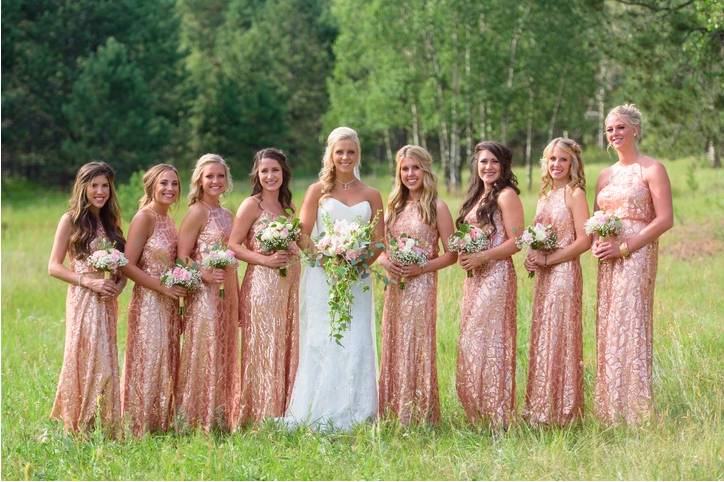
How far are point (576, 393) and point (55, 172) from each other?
35274 mm

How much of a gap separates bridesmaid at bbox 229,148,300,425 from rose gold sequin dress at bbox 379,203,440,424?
887 mm

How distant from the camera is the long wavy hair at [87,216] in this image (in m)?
7.90

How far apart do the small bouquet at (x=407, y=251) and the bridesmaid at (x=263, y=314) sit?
890 mm

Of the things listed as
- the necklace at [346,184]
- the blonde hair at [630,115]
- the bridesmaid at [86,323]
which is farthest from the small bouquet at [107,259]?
the blonde hair at [630,115]

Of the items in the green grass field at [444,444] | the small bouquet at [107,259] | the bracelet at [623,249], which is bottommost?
the green grass field at [444,444]

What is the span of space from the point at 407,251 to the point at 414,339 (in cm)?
83

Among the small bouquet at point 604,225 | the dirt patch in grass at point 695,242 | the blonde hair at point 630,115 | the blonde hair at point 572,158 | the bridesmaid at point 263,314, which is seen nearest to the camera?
the small bouquet at point 604,225

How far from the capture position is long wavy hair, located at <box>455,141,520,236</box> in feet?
26.2

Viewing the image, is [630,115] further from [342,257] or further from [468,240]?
[342,257]

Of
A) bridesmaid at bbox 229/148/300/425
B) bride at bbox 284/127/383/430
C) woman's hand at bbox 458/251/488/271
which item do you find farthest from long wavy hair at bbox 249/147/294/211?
woman's hand at bbox 458/251/488/271

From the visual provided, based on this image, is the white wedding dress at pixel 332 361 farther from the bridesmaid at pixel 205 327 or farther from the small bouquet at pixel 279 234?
the bridesmaid at pixel 205 327

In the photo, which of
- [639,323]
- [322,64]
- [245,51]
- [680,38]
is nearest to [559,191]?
[639,323]

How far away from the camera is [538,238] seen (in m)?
7.75

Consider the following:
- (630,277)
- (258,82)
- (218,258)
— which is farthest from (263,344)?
(258,82)
